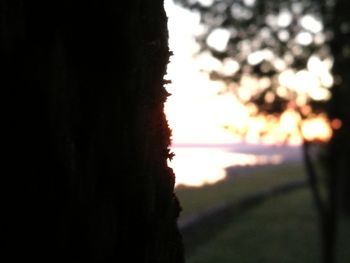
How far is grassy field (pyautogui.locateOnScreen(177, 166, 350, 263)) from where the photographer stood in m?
17.5

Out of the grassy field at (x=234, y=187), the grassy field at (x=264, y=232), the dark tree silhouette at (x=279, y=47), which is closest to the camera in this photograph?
the dark tree silhouette at (x=279, y=47)

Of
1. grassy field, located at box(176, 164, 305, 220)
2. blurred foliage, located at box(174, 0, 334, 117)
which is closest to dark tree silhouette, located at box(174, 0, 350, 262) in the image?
blurred foliage, located at box(174, 0, 334, 117)

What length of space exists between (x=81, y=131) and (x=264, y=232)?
19953 millimetres

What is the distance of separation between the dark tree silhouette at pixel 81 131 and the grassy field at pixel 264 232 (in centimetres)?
1404

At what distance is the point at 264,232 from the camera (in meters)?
21.9

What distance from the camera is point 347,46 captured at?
11586 millimetres

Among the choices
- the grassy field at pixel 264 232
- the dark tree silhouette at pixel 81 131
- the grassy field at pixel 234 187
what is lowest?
the grassy field at pixel 264 232

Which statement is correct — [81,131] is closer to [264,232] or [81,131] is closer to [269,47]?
[269,47]

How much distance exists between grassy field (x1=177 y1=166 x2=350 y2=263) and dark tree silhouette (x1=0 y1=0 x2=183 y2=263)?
1404cm

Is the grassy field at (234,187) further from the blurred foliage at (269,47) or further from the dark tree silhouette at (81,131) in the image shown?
the dark tree silhouette at (81,131)

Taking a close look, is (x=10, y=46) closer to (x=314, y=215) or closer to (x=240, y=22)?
(x=240, y=22)

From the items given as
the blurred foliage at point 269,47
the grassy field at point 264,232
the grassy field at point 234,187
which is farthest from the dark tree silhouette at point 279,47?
the grassy field at point 234,187

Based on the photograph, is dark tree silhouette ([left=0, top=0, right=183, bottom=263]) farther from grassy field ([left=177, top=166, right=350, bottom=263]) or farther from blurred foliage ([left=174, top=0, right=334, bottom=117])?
grassy field ([left=177, top=166, right=350, bottom=263])

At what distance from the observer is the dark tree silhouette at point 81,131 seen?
92.7 inches
